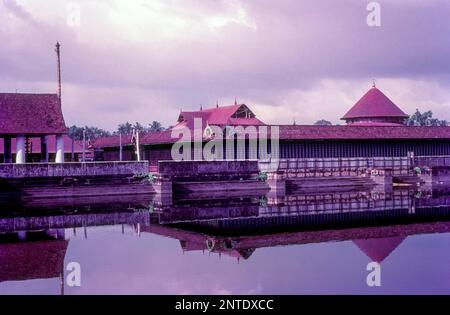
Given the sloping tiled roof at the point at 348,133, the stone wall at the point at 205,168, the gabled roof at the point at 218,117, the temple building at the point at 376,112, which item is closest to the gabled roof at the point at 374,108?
the temple building at the point at 376,112

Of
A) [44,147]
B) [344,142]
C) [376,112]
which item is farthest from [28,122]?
[376,112]

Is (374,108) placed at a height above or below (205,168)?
above

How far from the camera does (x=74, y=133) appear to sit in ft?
336

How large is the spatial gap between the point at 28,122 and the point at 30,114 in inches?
32.7

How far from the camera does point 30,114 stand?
1419 inches

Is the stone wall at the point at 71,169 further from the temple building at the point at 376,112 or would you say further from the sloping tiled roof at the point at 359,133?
the temple building at the point at 376,112

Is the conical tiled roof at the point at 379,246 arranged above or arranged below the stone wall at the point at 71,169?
below

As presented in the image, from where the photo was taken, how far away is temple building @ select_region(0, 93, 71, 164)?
34.5 m

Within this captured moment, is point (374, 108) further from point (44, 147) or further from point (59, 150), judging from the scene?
point (59, 150)

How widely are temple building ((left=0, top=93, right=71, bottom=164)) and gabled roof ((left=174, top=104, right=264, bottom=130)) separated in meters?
17.4

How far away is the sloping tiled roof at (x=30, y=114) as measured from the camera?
34.8 m

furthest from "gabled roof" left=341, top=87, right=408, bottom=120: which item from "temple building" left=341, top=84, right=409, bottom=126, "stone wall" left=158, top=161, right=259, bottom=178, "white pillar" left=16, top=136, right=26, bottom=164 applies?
"white pillar" left=16, top=136, right=26, bottom=164

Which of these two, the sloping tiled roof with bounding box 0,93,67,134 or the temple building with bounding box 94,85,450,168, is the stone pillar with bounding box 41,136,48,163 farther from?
the temple building with bounding box 94,85,450,168
